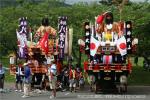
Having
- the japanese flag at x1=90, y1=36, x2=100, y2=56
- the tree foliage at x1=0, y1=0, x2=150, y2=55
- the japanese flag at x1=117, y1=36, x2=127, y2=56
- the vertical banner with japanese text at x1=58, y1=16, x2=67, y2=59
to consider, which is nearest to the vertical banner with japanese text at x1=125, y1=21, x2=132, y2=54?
→ the japanese flag at x1=117, y1=36, x2=127, y2=56

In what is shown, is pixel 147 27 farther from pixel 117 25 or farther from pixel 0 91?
pixel 0 91

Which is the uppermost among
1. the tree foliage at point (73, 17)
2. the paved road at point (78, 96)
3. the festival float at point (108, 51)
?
the tree foliage at point (73, 17)

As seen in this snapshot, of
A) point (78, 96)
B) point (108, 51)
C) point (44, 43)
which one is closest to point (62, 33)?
point (44, 43)

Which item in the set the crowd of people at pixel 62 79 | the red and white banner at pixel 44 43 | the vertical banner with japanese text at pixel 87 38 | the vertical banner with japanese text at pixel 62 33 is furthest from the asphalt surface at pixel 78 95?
the red and white banner at pixel 44 43

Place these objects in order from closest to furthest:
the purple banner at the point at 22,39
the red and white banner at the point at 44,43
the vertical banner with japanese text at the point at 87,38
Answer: the vertical banner with japanese text at the point at 87,38
the red and white banner at the point at 44,43
the purple banner at the point at 22,39

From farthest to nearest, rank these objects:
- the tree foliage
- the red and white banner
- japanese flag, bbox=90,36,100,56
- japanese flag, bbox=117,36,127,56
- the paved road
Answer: the tree foliage < the red and white banner < japanese flag, bbox=90,36,100,56 < japanese flag, bbox=117,36,127,56 < the paved road

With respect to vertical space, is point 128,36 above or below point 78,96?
above

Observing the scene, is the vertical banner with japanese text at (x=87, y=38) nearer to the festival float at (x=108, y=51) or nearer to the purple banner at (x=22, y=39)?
the festival float at (x=108, y=51)

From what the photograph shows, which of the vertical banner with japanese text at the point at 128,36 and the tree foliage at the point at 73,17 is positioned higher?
the tree foliage at the point at 73,17

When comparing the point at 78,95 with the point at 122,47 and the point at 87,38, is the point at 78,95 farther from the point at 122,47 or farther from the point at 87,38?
the point at 122,47

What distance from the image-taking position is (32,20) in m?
31.7

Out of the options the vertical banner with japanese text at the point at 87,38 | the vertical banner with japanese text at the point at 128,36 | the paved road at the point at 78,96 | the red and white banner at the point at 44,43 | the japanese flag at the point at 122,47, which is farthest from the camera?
the red and white banner at the point at 44,43

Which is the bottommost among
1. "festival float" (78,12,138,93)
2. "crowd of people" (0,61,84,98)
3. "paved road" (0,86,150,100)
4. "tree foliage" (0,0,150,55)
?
"paved road" (0,86,150,100)

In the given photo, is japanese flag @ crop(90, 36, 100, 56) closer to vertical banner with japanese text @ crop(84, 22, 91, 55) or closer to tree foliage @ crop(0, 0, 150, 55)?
vertical banner with japanese text @ crop(84, 22, 91, 55)
